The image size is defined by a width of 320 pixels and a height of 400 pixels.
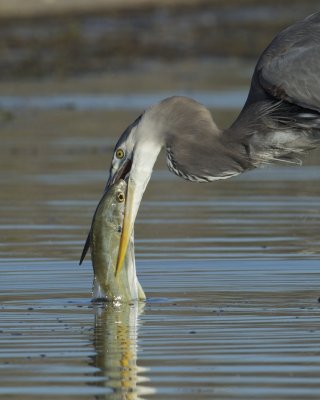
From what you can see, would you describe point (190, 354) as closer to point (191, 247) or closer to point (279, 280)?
point (279, 280)

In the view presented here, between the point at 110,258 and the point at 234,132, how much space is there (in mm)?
1126

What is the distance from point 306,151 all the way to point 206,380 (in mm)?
2836

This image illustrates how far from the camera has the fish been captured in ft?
30.8

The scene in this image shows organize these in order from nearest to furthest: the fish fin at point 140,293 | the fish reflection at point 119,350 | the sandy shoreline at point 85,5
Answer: the fish reflection at point 119,350, the fish fin at point 140,293, the sandy shoreline at point 85,5

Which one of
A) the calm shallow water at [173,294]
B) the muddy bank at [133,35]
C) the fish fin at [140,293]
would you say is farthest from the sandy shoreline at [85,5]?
the fish fin at [140,293]

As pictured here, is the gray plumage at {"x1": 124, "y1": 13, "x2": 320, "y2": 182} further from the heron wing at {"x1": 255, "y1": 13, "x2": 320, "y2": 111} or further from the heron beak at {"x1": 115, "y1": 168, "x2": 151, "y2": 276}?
the heron beak at {"x1": 115, "y1": 168, "x2": 151, "y2": 276}

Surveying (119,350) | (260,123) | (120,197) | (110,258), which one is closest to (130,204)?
(120,197)

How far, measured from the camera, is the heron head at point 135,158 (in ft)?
30.1

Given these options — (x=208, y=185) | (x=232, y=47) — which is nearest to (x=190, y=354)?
(x=208, y=185)

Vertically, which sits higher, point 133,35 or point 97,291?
point 97,291

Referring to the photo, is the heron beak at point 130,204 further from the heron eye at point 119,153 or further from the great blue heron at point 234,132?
the heron eye at point 119,153

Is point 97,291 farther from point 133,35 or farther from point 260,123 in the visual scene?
point 133,35

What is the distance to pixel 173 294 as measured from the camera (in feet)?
32.3

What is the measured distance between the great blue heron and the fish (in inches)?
2.9
